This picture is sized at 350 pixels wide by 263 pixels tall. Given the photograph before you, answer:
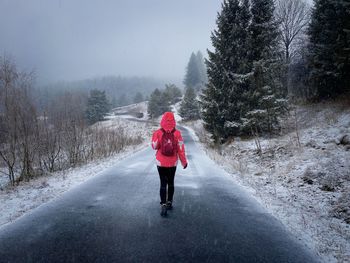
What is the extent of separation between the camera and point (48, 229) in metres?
4.76

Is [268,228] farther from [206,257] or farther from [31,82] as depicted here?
[31,82]

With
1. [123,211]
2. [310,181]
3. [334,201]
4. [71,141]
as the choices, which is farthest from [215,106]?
[123,211]

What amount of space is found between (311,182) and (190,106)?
4948cm

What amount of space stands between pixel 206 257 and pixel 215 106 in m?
15.4

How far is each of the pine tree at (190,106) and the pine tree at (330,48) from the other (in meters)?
36.3

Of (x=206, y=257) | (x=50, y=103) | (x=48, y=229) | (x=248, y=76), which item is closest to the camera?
(x=206, y=257)

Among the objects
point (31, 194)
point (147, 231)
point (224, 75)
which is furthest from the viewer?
point (224, 75)

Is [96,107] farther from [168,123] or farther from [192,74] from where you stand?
[168,123]

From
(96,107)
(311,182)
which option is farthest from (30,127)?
(96,107)

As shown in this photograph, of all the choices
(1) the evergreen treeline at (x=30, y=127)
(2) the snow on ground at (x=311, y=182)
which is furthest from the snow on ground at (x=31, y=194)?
(2) the snow on ground at (x=311, y=182)

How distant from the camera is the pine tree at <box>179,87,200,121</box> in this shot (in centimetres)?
5506

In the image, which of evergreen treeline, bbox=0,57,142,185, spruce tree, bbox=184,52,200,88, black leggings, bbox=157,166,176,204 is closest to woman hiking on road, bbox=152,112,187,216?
black leggings, bbox=157,166,176,204

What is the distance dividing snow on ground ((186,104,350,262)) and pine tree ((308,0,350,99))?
2.81 meters

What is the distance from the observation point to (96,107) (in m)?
60.1
